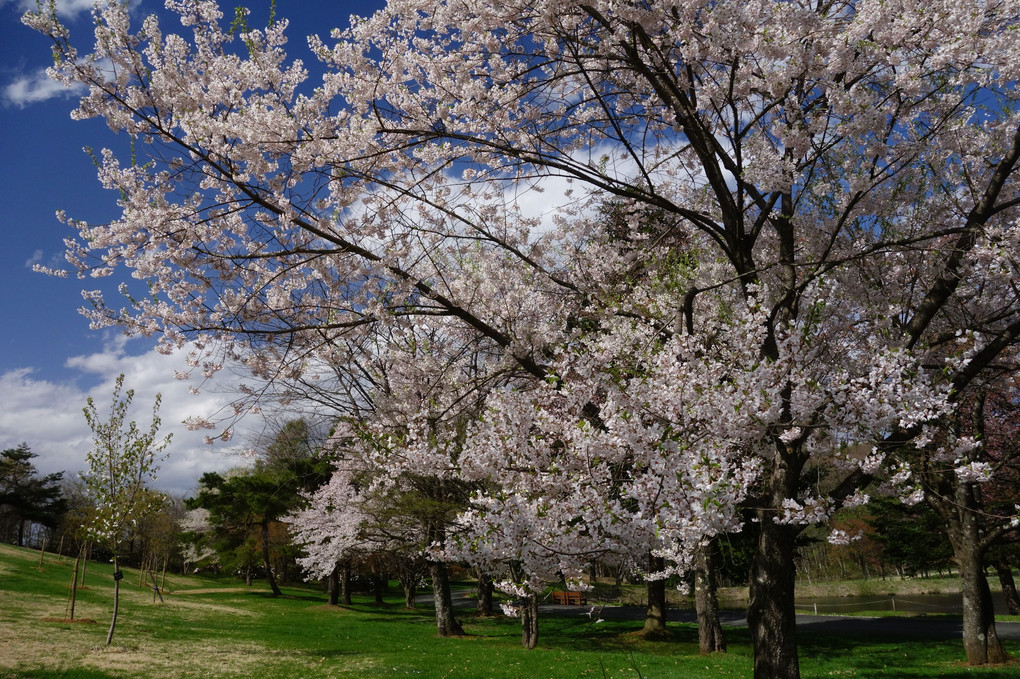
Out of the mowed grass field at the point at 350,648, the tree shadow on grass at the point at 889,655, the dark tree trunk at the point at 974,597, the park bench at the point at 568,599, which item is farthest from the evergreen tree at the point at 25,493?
the dark tree trunk at the point at 974,597

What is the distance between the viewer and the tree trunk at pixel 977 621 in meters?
11.8

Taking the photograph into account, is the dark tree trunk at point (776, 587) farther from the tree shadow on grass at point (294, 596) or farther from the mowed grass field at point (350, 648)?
the tree shadow on grass at point (294, 596)

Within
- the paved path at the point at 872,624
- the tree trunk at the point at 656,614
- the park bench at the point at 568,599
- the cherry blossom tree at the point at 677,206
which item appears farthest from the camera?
the park bench at the point at 568,599

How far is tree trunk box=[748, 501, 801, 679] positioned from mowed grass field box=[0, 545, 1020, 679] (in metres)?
3.63

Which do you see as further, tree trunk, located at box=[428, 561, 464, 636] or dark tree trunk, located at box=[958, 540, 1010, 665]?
tree trunk, located at box=[428, 561, 464, 636]

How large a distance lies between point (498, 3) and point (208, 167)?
327 centimetres

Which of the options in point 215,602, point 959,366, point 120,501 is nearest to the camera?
point 959,366

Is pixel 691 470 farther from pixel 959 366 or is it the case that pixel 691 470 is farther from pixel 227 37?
pixel 227 37

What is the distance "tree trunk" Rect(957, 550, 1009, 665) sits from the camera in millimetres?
11828

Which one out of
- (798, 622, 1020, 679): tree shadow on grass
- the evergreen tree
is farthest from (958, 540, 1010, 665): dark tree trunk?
the evergreen tree

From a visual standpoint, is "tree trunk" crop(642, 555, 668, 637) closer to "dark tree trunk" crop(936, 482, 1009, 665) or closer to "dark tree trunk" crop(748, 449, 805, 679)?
"dark tree trunk" crop(936, 482, 1009, 665)

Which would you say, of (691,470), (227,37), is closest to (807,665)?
(691,470)

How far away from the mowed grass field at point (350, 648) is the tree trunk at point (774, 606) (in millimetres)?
3627

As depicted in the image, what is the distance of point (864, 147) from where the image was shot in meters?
5.98
